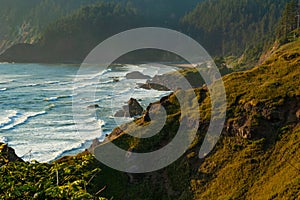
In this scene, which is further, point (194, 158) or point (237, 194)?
point (194, 158)

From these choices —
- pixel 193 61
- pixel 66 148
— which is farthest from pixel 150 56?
pixel 66 148

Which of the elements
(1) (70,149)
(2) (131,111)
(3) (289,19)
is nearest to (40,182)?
(1) (70,149)

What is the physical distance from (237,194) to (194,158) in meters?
4.27

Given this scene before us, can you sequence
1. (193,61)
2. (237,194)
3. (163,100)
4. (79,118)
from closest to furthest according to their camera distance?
(237,194)
(163,100)
(79,118)
(193,61)

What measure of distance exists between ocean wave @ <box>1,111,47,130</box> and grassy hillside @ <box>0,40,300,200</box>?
30.1 meters

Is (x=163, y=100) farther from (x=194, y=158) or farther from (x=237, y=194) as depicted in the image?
(x=237, y=194)

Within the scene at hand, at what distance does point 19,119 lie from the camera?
59.2 meters

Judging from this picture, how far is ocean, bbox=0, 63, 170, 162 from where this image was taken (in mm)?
45338

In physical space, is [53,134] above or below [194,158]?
below

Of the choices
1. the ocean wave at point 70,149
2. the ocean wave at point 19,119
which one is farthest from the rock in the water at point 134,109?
the ocean wave at point 70,149

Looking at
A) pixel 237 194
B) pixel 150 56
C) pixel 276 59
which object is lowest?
pixel 150 56

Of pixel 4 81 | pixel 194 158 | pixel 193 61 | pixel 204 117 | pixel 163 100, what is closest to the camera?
pixel 194 158

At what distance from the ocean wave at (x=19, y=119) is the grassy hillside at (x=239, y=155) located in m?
30.1

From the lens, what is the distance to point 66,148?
43.4 meters
